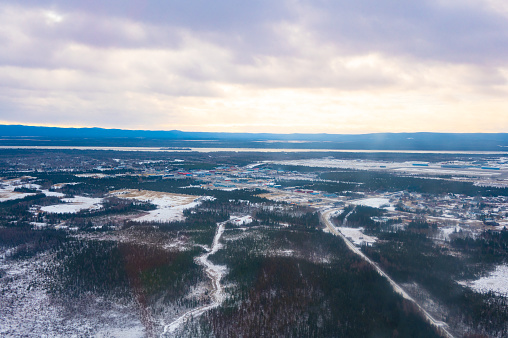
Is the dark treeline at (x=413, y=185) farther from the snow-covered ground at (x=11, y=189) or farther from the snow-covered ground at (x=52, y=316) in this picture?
the snow-covered ground at (x=11, y=189)

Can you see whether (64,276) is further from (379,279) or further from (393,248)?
(393,248)

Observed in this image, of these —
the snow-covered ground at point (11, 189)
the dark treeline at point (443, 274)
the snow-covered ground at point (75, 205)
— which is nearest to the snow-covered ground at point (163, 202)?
the snow-covered ground at point (75, 205)

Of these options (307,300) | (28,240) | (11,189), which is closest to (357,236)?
(307,300)

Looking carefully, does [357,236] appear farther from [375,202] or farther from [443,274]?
[375,202]

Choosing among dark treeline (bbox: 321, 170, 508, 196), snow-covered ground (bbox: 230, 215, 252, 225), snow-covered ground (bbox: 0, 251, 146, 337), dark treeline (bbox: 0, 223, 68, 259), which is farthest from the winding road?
dark treeline (bbox: 321, 170, 508, 196)

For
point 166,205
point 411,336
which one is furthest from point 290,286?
point 166,205
